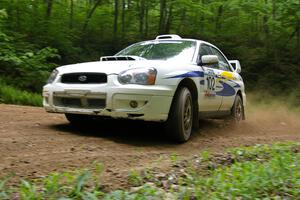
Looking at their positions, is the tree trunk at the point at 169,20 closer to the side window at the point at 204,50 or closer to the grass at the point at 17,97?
the grass at the point at 17,97

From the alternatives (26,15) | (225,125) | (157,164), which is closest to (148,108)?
(157,164)

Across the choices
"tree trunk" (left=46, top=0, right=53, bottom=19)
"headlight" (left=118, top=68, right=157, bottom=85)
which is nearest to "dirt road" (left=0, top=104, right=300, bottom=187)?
"headlight" (left=118, top=68, right=157, bottom=85)

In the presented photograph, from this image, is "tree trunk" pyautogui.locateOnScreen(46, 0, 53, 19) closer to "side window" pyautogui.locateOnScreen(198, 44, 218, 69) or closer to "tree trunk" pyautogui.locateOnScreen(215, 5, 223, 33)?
"tree trunk" pyautogui.locateOnScreen(215, 5, 223, 33)

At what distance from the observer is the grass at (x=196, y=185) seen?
2.89 metres

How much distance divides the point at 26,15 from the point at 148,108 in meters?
9.41

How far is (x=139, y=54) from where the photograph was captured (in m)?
6.23

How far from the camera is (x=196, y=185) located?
337 centimetres

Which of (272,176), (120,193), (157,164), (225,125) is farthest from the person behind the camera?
(225,125)

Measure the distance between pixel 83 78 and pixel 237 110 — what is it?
3.62 meters

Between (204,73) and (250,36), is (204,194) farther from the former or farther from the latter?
(250,36)

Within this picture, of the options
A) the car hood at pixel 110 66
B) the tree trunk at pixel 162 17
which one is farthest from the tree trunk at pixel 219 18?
the car hood at pixel 110 66

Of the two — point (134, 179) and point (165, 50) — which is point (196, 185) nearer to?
point (134, 179)

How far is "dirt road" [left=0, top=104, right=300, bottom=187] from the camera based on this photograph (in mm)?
3705

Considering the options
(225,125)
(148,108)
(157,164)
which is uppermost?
(148,108)
